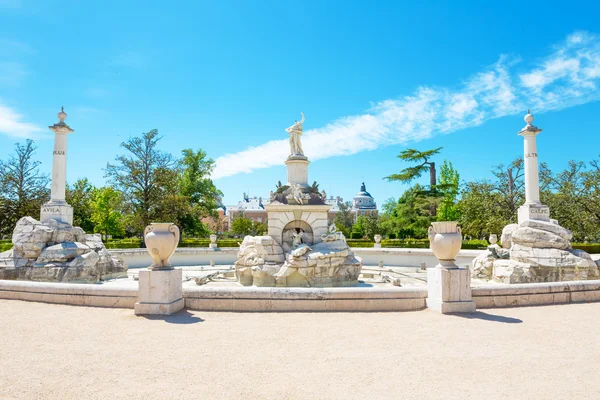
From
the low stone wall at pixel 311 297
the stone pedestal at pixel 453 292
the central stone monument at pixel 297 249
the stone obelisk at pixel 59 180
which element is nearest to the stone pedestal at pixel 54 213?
the stone obelisk at pixel 59 180

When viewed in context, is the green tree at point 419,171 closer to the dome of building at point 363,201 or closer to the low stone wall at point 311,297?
the low stone wall at point 311,297

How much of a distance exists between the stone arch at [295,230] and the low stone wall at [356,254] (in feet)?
30.1

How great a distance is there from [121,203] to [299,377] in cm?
3335

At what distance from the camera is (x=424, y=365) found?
4664 mm

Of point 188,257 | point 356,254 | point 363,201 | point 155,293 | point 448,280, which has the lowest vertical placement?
point 188,257

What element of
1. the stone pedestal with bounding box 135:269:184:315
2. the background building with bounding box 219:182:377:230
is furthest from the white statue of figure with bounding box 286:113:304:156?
the background building with bounding box 219:182:377:230

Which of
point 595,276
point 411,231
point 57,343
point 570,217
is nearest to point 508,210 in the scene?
point 570,217

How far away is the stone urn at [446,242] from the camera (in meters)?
7.67

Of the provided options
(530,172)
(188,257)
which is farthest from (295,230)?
(188,257)

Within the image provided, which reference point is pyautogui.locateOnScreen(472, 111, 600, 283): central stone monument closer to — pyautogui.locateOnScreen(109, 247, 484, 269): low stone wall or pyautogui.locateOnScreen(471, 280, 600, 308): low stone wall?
pyautogui.locateOnScreen(471, 280, 600, 308): low stone wall

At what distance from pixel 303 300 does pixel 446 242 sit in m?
3.29

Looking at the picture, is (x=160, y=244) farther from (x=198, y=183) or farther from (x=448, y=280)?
(x=198, y=183)

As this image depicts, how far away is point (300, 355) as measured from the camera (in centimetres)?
504

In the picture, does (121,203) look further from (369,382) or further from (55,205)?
(369,382)
